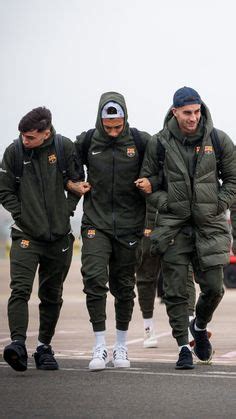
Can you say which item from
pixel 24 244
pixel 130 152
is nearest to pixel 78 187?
pixel 130 152

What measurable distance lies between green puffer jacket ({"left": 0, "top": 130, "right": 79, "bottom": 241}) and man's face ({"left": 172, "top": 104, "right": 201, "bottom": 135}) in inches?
33.3

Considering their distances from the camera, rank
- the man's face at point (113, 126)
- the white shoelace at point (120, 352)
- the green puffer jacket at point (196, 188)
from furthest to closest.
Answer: the white shoelace at point (120, 352) < the man's face at point (113, 126) < the green puffer jacket at point (196, 188)

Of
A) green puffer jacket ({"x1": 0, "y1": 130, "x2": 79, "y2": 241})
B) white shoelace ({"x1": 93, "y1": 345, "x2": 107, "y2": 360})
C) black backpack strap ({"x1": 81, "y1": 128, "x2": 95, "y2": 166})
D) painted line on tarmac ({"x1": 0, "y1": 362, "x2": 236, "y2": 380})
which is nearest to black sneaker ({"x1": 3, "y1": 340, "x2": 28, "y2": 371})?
painted line on tarmac ({"x1": 0, "y1": 362, "x2": 236, "y2": 380})

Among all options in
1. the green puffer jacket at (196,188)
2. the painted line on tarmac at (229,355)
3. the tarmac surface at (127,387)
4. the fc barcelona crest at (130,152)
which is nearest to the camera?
the tarmac surface at (127,387)

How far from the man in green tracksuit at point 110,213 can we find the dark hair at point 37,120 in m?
0.36

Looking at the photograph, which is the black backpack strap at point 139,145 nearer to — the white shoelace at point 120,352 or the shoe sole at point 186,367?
the white shoelace at point 120,352

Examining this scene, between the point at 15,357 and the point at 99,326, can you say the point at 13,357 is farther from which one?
the point at 99,326

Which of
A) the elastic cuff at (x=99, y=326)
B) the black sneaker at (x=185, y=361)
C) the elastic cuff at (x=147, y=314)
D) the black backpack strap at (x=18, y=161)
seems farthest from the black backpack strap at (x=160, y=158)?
the elastic cuff at (x=147, y=314)

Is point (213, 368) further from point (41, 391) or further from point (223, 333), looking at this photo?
point (223, 333)

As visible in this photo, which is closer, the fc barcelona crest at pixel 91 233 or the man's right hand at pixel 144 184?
the man's right hand at pixel 144 184

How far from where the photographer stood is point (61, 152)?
10.4m

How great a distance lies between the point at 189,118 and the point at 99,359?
1859 millimetres

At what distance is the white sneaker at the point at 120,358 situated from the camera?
10.6m

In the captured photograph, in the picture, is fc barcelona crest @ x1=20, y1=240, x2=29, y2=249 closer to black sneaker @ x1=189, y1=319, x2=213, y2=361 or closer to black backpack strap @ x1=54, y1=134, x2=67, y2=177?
black backpack strap @ x1=54, y1=134, x2=67, y2=177
